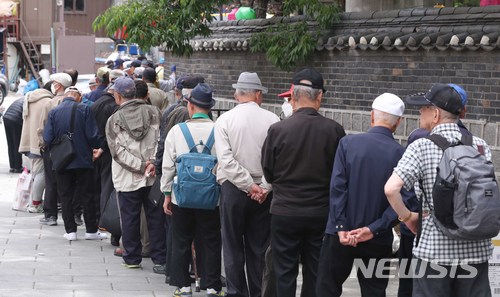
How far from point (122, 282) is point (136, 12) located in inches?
177

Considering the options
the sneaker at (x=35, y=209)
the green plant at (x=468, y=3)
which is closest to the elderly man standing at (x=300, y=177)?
the sneaker at (x=35, y=209)

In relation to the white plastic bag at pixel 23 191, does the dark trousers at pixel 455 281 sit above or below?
above

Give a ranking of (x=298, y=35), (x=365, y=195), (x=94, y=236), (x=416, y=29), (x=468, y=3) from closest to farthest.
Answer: (x=365, y=195) → (x=416, y=29) → (x=94, y=236) → (x=298, y=35) → (x=468, y=3)

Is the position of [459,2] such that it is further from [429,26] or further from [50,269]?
[50,269]

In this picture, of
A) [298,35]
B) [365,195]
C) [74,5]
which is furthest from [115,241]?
[74,5]

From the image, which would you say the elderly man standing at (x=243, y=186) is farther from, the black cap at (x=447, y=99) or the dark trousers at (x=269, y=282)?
the black cap at (x=447, y=99)

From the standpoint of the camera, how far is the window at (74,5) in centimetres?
5369

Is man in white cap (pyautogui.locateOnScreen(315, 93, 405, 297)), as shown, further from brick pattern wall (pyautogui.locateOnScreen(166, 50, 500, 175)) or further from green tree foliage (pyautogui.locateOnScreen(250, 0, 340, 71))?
green tree foliage (pyautogui.locateOnScreen(250, 0, 340, 71))

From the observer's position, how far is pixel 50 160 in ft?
41.7

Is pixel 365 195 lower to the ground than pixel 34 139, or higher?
higher

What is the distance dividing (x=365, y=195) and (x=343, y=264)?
53 cm

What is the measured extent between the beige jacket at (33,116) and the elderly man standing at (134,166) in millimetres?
3371

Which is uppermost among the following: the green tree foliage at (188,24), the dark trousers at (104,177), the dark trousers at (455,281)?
the green tree foliage at (188,24)

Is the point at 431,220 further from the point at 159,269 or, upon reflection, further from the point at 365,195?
the point at 159,269
